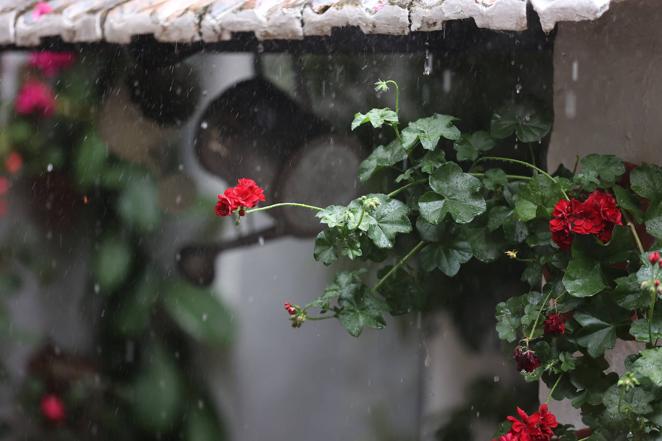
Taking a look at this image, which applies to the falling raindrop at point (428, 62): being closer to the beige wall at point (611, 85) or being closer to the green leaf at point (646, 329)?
the beige wall at point (611, 85)

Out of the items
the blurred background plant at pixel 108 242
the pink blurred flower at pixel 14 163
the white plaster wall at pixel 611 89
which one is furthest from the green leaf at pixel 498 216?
the pink blurred flower at pixel 14 163

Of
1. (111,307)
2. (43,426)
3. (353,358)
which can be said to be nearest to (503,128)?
(353,358)

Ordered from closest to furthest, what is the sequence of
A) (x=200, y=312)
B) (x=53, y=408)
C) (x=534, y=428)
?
(x=534, y=428) < (x=200, y=312) < (x=53, y=408)

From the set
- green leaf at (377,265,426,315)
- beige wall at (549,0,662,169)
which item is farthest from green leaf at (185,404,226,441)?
beige wall at (549,0,662,169)

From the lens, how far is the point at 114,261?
3.14 metres

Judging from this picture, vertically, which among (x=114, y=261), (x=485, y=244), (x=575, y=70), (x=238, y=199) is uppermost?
(x=575, y=70)

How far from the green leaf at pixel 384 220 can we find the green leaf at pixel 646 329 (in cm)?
56

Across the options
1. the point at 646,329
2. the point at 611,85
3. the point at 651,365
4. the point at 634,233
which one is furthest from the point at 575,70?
the point at 651,365

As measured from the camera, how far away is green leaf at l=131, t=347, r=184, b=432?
3143 millimetres

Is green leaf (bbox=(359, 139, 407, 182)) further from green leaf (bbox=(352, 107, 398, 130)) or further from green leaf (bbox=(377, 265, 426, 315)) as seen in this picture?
green leaf (bbox=(377, 265, 426, 315))

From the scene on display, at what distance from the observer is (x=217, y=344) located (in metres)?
3.11

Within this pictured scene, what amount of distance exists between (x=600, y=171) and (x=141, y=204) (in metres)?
1.70

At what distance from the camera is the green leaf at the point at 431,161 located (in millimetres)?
2090

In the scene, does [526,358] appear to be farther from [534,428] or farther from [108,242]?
[108,242]
